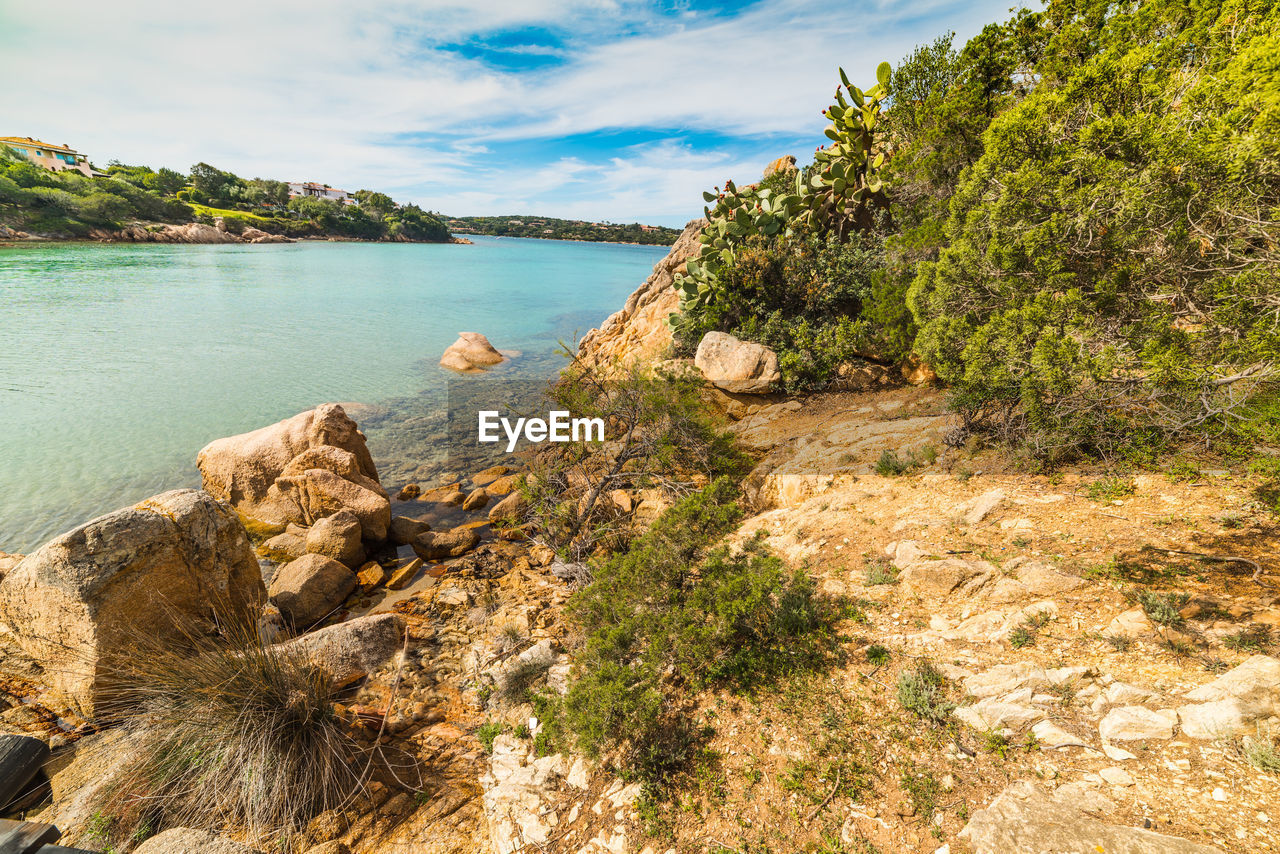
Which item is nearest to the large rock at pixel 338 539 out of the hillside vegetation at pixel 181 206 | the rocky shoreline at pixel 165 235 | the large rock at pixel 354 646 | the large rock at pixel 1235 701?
the large rock at pixel 354 646

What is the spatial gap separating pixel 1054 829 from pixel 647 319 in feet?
54.0

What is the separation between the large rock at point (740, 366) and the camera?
11.5 metres

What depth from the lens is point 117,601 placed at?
16.3 feet

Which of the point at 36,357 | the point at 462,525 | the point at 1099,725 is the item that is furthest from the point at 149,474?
the point at 1099,725

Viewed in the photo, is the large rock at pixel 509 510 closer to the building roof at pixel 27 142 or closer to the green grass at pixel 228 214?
the green grass at pixel 228 214

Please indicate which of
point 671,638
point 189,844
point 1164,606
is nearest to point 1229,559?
point 1164,606

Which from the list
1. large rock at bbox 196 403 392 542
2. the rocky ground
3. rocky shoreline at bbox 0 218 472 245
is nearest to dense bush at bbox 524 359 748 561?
the rocky ground

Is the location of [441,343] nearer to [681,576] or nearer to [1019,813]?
[681,576]

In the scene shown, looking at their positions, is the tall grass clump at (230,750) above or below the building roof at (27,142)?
below

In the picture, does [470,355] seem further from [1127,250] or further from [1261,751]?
[1261,751]

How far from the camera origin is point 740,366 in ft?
38.1

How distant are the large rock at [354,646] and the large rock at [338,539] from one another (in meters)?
2.58

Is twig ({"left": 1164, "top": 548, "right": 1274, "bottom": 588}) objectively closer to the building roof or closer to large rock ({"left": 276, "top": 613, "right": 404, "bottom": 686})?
large rock ({"left": 276, "top": 613, "right": 404, "bottom": 686})

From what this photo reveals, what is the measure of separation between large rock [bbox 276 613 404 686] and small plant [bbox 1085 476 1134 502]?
8377mm
